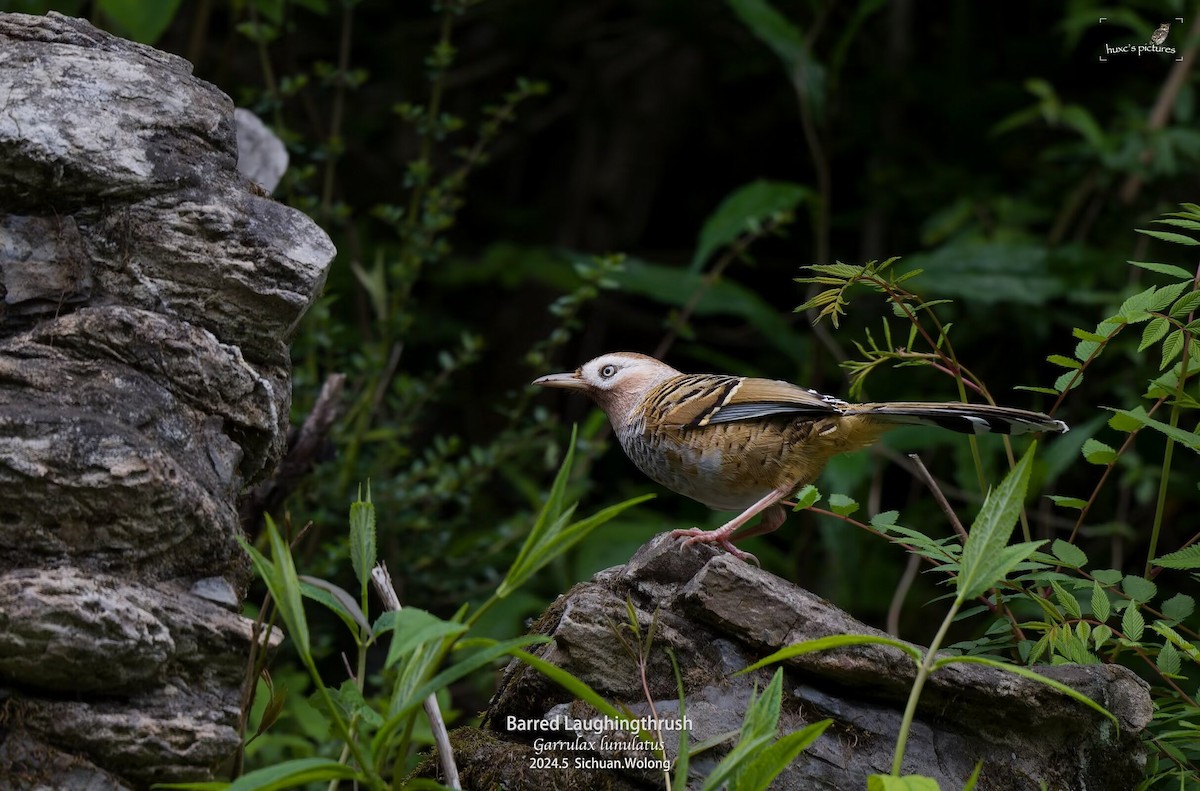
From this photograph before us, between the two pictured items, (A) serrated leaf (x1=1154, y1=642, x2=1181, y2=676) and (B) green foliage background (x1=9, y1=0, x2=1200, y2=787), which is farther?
(B) green foliage background (x1=9, y1=0, x2=1200, y2=787)

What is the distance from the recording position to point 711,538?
2.95 m

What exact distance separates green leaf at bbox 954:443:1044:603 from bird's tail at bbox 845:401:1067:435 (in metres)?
0.62

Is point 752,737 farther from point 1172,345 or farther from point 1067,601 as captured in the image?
point 1172,345

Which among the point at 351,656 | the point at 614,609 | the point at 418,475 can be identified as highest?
the point at 614,609

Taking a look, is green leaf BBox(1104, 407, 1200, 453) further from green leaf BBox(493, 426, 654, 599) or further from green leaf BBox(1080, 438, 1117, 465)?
green leaf BBox(493, 426, 654, 599)

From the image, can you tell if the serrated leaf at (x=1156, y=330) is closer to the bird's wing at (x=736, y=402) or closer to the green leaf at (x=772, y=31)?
the bird's wing at (x=736, y=402)

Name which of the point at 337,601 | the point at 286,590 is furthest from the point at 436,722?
the point at 286,590

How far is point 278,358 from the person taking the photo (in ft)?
8.18

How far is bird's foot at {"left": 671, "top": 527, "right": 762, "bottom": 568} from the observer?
9.32ft

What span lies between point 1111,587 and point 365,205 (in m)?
6.16

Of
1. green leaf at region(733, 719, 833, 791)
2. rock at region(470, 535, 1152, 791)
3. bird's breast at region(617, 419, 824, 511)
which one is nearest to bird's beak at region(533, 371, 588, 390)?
bird's breast at region(617, 419, 824, 511)

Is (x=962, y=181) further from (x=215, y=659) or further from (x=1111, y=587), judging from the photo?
(x=215, y=659)

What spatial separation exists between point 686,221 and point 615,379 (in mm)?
5000

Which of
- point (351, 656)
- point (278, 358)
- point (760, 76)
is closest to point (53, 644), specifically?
point (278, 358)
